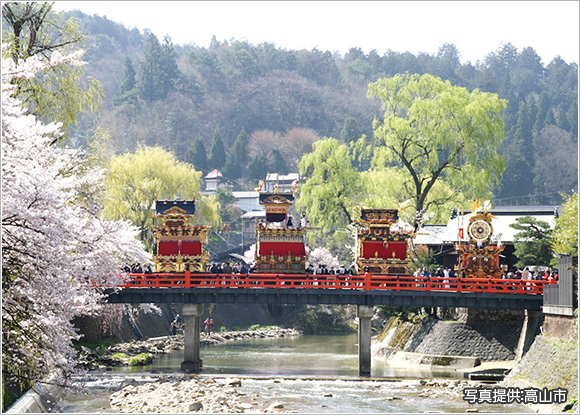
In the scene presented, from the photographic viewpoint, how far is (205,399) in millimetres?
31969

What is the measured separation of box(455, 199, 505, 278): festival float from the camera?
150ft

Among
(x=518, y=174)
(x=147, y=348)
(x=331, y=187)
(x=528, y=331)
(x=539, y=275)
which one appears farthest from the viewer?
(x=518, y=174)

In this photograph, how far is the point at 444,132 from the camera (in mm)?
59375

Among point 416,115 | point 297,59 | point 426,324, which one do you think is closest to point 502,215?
point 416,115

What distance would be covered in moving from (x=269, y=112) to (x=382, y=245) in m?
116

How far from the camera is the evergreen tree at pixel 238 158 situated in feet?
454

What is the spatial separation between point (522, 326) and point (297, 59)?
141306 mm

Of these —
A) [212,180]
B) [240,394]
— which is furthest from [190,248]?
[212,180]

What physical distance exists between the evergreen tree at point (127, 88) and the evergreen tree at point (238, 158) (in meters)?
21.0

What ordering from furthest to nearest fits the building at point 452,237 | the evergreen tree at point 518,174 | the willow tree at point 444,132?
the evergreen tree at point 518,174 < the willow tree at point 444,132 < the building at point 452,237

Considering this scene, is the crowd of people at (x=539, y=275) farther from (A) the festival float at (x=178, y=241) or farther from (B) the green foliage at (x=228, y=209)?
(B) the green foliage at (x=228, y=209)

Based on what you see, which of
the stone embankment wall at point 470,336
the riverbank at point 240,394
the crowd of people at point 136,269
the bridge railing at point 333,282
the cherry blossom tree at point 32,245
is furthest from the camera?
the crowd of people at point 136,269

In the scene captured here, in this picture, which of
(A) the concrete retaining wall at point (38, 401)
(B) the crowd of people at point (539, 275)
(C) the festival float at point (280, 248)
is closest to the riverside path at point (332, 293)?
(B) the crowd of people at point (539, 275)

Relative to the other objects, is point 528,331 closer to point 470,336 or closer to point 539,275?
point 539,275
